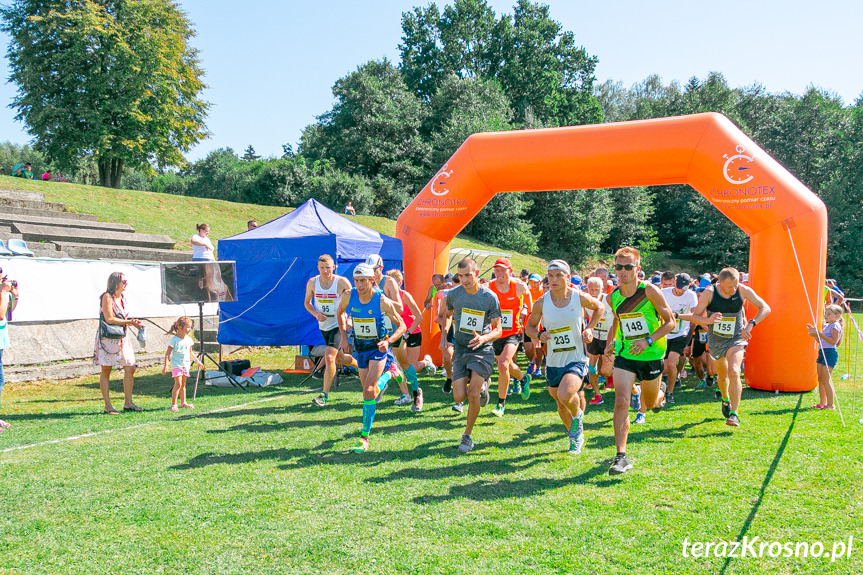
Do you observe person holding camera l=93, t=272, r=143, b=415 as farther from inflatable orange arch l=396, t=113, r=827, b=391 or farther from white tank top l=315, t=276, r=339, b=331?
inflatable orange arch l=396, t=113, r=827, b=391

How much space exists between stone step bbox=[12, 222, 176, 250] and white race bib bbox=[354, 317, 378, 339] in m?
12.3

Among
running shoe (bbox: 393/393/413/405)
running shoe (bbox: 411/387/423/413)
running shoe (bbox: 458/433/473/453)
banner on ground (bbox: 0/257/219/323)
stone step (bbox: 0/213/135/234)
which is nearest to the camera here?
running shoe (bbox: 458/433/473/453)

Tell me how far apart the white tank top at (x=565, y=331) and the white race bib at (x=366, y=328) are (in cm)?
187

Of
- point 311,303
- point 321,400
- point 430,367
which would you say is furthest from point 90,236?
point 321,400

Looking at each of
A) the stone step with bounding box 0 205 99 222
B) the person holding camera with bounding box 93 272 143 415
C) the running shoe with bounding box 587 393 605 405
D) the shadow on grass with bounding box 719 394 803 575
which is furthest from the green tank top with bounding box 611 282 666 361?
the stone step with bounding box 0 205 99 222

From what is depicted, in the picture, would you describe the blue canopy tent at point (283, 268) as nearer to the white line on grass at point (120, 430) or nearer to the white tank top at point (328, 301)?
the white tank top at point (328, 301)

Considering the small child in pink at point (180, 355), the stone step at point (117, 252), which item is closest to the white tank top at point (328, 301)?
the small child in pink at point (180, 355)

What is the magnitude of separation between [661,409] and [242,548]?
21.4ft

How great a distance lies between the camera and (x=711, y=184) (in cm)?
1054

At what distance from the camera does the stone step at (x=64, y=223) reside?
624 inches

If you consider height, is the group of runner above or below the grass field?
below

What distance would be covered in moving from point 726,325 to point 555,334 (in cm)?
Answer: 281

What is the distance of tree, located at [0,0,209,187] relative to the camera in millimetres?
29156

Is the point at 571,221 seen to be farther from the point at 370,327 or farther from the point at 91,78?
the point at 370,327
